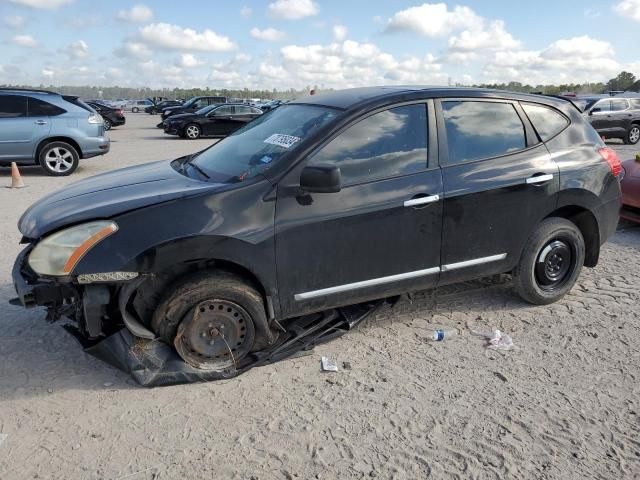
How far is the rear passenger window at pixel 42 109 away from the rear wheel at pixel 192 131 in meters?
9.72

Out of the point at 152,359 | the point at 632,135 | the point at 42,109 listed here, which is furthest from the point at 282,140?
the point at 632,135

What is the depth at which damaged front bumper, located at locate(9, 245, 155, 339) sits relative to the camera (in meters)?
3.04

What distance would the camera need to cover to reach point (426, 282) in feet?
12.6

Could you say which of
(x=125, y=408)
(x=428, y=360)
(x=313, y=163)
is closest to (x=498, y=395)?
(x=428, y=360)

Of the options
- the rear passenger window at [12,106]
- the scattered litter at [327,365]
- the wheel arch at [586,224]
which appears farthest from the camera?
the rear passenger window at [12,106]

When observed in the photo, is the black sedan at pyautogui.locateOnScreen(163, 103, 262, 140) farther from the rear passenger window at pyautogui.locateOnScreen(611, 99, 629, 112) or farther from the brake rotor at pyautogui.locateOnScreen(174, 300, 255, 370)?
the brake rotor at pyautogui.locateOnScreen(174, 300, 255, 370)

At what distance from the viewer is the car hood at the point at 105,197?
3158 millimetres

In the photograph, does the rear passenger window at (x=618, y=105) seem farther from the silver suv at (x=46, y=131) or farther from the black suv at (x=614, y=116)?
the silver suv at (x=46, y=131)

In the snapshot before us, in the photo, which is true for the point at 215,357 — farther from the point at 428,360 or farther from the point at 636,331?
the point at 636,331

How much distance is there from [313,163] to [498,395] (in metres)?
1.79

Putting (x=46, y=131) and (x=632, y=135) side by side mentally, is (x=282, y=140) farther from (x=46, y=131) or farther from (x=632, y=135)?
(x=632, y=135)

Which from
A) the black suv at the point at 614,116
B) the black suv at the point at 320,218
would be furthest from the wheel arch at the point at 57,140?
the black suv at the point at 614,116

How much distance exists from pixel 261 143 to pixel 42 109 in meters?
8.95

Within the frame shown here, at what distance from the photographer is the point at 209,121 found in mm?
20844
